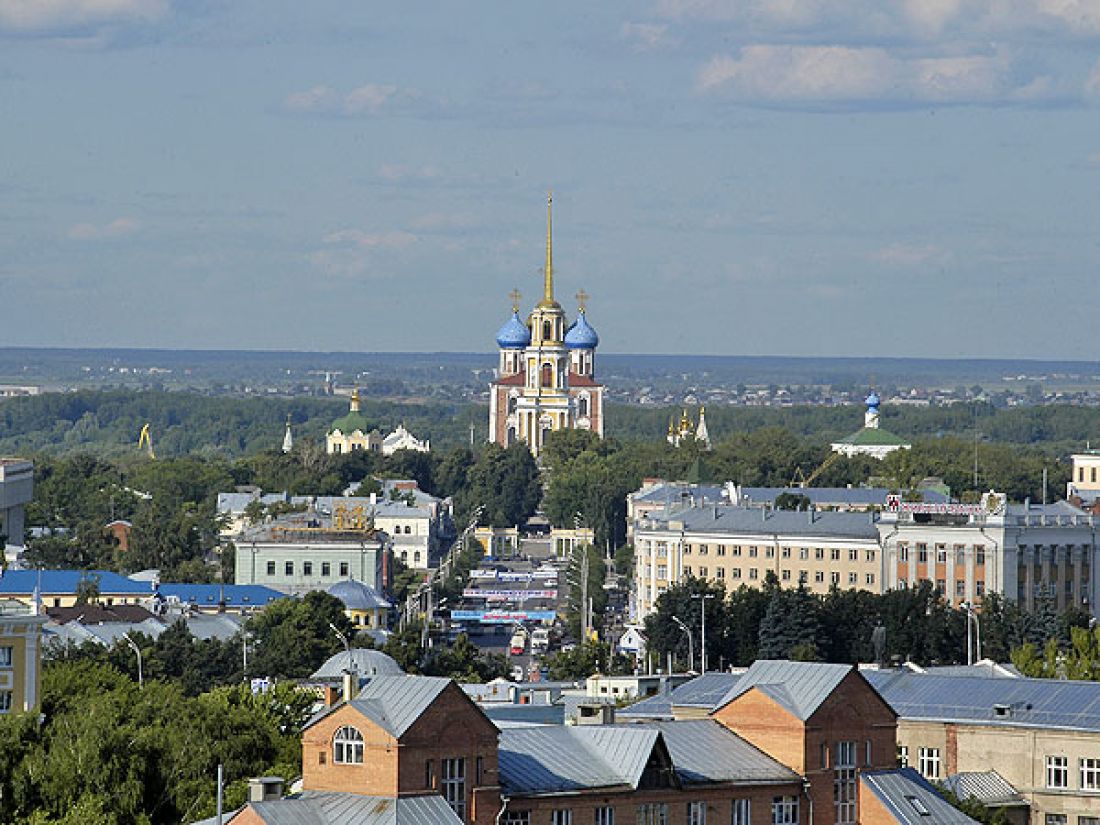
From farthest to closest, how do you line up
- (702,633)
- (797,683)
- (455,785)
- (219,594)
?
1. (219,594)
2. (702,633)
3. (797,683)
4. (455,785)

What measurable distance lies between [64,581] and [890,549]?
32465mm

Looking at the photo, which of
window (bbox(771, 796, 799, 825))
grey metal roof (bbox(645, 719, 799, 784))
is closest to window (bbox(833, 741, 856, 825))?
window (bbox(771, 796, 799, 825))

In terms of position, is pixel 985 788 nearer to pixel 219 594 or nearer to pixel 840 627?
pixel 840 627

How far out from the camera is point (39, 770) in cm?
5850

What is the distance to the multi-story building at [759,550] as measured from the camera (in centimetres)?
14500

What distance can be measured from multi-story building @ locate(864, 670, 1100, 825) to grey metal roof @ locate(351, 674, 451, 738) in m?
16.0

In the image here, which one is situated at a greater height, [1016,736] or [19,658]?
[19,658]

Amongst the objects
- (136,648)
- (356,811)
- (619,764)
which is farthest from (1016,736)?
(136,648)

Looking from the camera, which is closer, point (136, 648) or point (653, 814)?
point (653, 814)

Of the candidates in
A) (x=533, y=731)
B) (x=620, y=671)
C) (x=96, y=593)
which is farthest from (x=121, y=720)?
(x=96, y=593)

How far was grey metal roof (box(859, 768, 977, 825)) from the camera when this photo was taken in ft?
189

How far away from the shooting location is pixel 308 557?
150875 mm

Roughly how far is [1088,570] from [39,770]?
86.5 m

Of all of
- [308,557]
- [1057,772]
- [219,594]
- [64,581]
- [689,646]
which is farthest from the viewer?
[308,557]
